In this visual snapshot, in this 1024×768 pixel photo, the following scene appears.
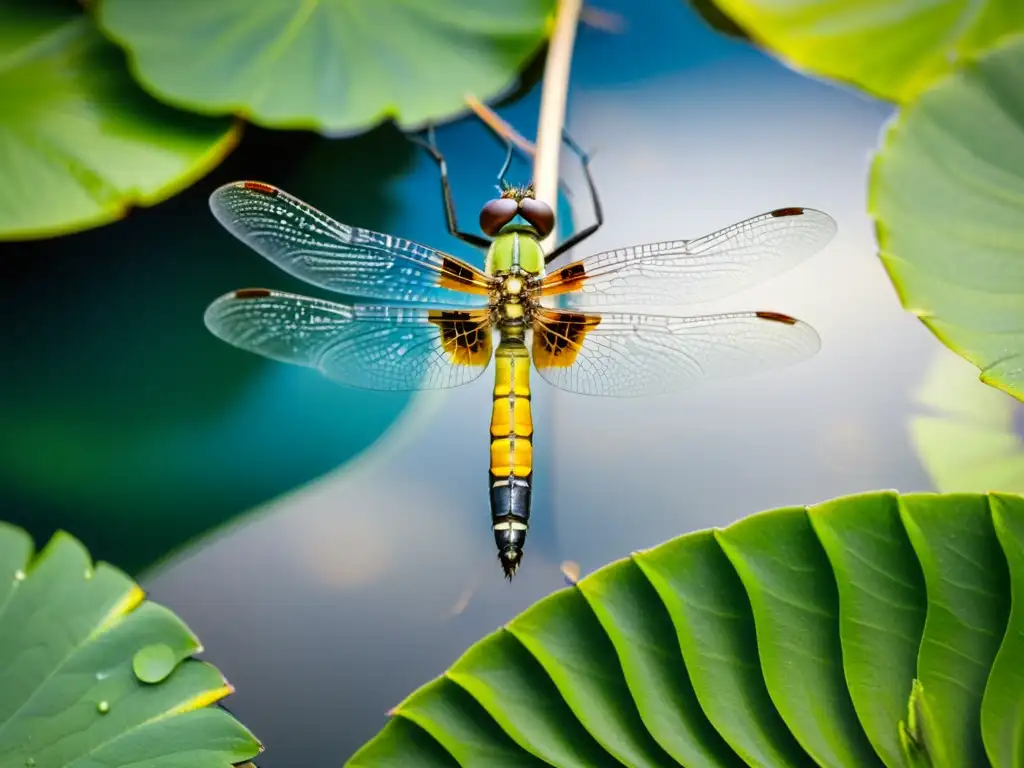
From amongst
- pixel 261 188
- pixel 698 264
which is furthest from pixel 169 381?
pixel 698 264

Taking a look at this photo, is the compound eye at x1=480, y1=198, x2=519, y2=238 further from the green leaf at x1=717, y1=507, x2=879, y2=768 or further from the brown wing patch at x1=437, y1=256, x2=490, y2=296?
the green leaf at x1=717, y1=507, x2=879, y2=768

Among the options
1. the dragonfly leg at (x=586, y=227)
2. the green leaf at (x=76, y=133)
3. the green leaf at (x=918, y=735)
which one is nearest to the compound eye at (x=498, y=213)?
the dragonfly leg at (x=586, y=227)

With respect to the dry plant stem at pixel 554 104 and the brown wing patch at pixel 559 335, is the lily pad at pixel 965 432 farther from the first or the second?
the dry plant stem at pixel 554 104

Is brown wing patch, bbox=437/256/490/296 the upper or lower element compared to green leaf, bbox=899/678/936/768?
upper

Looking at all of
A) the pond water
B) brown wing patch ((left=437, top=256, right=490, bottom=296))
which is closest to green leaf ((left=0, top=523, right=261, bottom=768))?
the pond water

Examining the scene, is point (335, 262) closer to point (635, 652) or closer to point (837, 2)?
point (635, 652)
